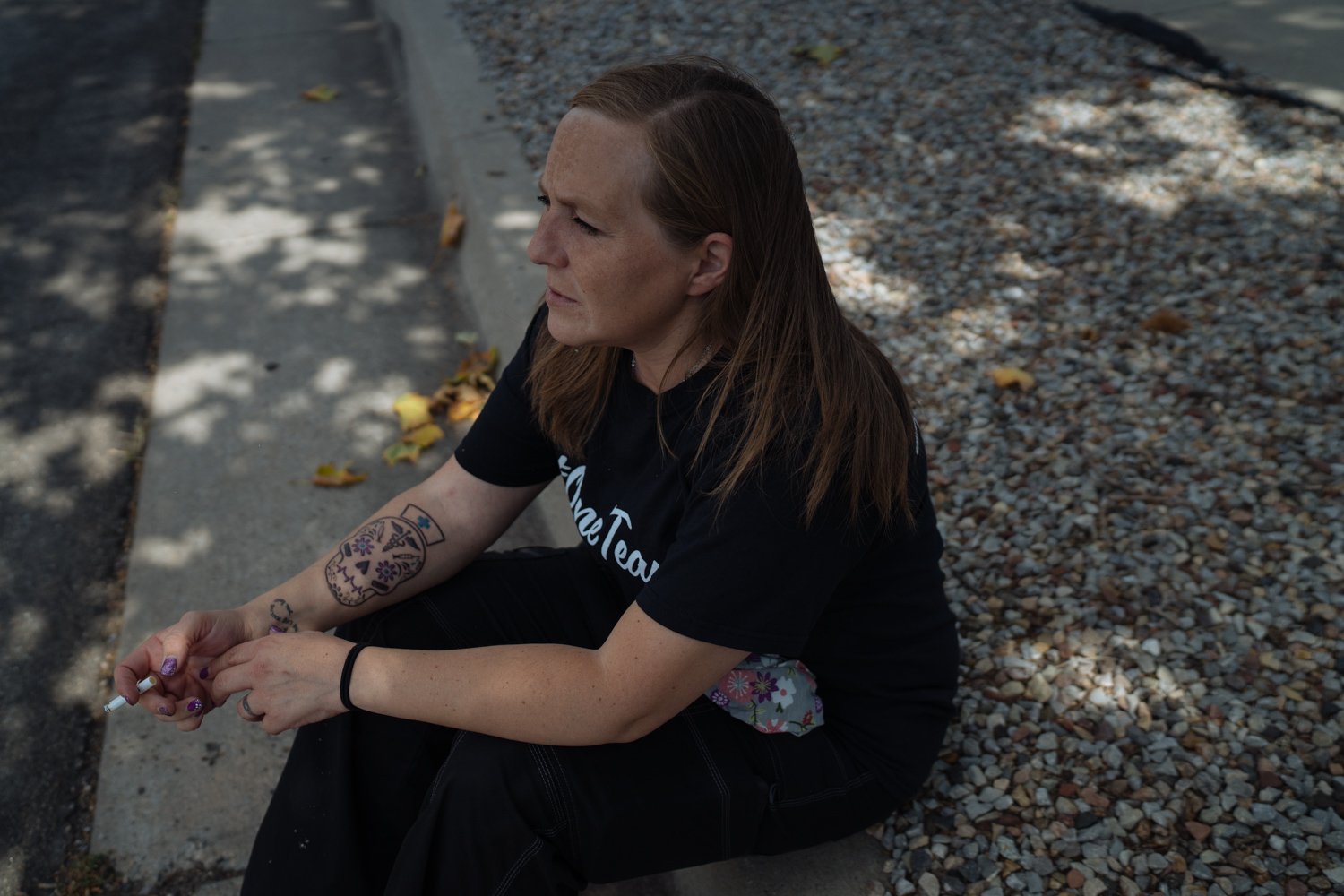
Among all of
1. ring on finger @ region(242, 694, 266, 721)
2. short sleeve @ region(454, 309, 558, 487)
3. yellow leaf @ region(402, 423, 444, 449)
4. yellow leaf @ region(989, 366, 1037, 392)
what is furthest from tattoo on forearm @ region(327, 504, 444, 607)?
yellow leaf @ region(989, 366, 1037, 392)

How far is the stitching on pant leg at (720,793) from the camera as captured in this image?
1786mm

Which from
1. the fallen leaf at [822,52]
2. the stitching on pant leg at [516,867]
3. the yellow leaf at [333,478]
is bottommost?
the yellow leaf at [333,478]

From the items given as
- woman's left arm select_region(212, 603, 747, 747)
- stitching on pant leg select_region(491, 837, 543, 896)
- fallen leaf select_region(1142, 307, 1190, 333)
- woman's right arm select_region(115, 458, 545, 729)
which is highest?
woman's left arm select_region(212, 603, 747, 747)

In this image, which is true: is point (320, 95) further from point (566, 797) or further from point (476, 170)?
point (566, 797)

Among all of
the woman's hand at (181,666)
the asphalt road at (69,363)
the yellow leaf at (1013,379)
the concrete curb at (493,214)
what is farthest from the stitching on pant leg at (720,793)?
the yellow leaf at (1013,379)

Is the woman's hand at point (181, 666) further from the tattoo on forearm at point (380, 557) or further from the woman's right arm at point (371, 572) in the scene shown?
the tattoo on forearm at point (380, 557)

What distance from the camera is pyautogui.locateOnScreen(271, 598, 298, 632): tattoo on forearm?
6.93ft

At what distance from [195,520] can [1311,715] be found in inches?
108

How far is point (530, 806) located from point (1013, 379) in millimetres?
1962

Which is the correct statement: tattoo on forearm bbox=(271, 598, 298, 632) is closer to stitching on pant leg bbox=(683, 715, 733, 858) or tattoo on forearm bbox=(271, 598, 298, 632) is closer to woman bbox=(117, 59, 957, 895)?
woman bbox=(117, 59, 957, 895)

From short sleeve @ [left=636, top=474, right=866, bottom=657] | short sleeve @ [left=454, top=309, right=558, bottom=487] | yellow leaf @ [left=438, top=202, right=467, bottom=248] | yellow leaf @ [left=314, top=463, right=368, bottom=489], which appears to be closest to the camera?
short sleeve @ [left=636, top=474, right=866, bottom=657]

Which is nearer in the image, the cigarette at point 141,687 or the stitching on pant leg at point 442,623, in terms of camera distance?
the cigarette at point 141,687

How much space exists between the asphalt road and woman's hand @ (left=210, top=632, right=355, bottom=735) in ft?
2.76

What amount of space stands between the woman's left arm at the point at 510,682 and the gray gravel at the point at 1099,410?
662 mm
